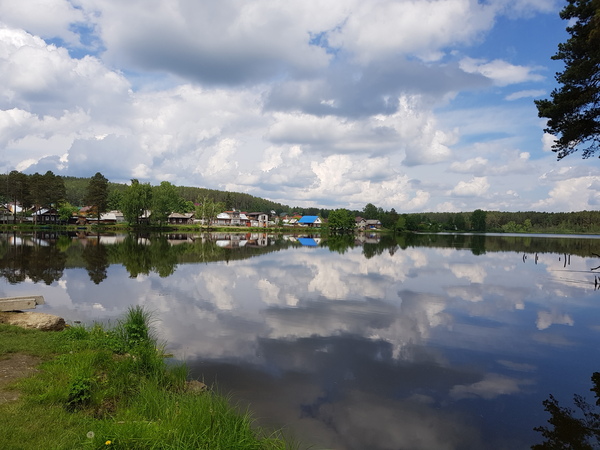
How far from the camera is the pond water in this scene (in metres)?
9.63

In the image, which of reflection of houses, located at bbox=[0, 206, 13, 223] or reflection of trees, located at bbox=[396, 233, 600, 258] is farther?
reflection of houses, located at bbox=[0, 206, 13, 223]

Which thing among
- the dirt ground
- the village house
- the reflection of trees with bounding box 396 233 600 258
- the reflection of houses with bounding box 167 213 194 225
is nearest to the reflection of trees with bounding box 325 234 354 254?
the reflection of trees with bounding box 396 233 600 258

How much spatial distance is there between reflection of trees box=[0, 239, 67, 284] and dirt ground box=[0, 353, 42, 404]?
18978 millimetres

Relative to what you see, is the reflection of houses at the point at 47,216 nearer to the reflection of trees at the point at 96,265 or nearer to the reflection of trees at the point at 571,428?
the reflection of trees at the point at 96,265

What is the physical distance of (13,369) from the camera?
28.8ft

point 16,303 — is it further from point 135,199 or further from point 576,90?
point 135,199

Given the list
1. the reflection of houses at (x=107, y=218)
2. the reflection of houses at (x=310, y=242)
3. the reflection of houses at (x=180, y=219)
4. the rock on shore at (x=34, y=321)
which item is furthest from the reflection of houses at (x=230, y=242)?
the reflection of houses at (x=180, y=219)

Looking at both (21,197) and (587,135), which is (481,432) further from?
(21,197)

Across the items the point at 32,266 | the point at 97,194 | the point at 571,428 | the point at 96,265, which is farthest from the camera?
the point at 97,194

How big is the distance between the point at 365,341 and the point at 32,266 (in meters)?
31.1

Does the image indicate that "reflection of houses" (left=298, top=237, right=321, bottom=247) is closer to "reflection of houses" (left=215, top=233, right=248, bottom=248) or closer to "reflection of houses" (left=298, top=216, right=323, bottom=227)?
"reflection of houses" (left=215, top=233, right=248, bottom=248)

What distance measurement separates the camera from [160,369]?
10.0 metres

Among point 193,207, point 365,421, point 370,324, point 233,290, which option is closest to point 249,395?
point 365,421

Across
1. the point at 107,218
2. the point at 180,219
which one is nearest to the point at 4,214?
the point at 107,218
